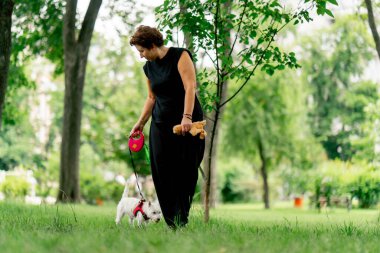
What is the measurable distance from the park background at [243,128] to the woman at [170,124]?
1.40 ft

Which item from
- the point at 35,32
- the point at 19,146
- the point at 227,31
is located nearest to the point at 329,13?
the point at 227,31

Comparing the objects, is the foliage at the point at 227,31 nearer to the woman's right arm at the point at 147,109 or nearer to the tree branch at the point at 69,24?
the woman's right arm at the point at 147,109

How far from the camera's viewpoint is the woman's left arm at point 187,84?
6.51m

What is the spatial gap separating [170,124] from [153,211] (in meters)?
1.20

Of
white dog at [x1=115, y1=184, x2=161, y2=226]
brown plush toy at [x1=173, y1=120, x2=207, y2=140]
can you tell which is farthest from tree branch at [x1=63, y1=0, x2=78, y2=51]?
brown plush toy at [x1=173, y1=120, x2=207, y2=140]

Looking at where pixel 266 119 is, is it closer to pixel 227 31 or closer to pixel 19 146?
pixel 227 31

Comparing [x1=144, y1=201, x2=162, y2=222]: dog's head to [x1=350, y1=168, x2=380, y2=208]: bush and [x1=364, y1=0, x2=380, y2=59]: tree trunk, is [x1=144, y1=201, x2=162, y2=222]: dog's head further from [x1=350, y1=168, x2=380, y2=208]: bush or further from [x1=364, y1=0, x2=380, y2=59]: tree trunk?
[x1=350, y1=168, x2=380, y2=208]: bush

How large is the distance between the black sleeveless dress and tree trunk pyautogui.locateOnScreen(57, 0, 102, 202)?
10.4m

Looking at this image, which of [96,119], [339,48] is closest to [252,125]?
[96,119]

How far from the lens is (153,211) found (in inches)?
298

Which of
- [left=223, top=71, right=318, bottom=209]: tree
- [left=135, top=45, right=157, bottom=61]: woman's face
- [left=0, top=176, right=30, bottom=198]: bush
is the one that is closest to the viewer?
[left=135, top=45, right=157, bottom=61]: woman's face

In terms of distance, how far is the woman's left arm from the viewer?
21.4 feet

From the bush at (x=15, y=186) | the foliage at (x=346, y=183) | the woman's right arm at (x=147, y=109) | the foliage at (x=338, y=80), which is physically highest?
the foliage at (x=338, y=80)

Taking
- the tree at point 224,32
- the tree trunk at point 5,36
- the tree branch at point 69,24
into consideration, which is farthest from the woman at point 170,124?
the tree branch at point 69,24
